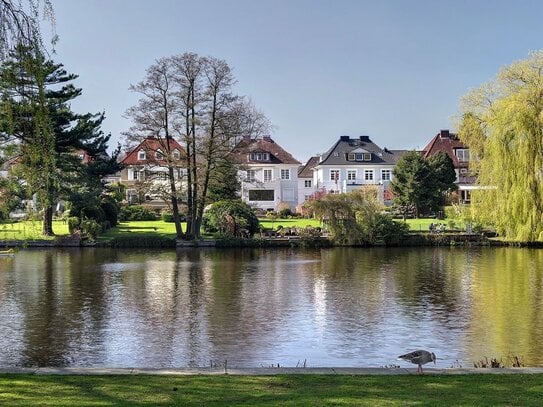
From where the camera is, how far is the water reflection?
1395 cm

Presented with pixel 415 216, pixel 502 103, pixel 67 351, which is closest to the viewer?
pixel 67 351

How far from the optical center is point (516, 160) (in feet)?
137

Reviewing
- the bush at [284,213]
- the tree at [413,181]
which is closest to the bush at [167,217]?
the bush at [284,213]

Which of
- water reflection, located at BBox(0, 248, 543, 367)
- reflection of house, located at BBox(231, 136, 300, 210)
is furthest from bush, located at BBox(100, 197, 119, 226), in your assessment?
reflection of house, located at BBox(231, 136, 300, 210)

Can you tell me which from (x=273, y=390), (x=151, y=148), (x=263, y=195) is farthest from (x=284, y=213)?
(x=273, y=390)

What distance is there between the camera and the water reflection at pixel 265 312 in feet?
45.8

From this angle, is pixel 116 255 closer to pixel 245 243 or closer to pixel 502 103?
pixel 245 243

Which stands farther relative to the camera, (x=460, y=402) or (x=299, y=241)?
(x=299, y=241)

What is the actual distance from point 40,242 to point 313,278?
2459cm

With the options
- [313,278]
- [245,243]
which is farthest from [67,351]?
[245,243]

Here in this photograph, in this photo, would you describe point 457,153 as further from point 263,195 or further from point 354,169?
point 263,195

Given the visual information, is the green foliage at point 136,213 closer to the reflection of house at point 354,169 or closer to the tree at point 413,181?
the reflection of house at point 354,169

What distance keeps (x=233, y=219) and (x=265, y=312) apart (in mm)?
28822

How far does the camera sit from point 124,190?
68.5m
